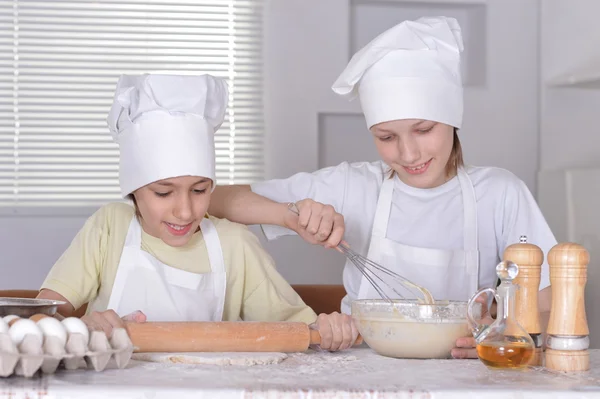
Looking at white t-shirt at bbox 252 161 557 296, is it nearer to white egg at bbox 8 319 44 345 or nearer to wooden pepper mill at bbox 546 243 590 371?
wooden pepper mill at bbox 546 243 590 371

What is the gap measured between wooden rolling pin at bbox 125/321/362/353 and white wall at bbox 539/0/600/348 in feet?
4.99

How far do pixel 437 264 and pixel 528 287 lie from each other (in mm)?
626

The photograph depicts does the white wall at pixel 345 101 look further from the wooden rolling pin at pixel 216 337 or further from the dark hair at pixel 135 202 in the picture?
the wooden rolling pin at pixel 216 337

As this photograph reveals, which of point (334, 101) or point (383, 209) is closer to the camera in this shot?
point (383, 209)

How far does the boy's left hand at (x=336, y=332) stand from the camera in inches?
54.0

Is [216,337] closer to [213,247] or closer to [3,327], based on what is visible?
[3,327]

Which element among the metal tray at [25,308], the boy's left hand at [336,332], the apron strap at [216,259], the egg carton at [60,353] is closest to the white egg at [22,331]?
the egg carton at [60,353]

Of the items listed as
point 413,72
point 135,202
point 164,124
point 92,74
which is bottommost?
point 135,202

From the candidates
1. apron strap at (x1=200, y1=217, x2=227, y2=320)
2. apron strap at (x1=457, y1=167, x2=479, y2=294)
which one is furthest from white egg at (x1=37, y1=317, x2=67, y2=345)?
apron strap at (x1=457, y1=167, x2=479, y2=294)

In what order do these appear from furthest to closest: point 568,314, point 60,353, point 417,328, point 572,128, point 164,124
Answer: point 572,128
point 164,124
point 417,328
point 568,314
point 60,353

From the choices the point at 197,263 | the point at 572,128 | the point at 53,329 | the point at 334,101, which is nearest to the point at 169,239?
the point at 197,263

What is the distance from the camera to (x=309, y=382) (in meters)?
1.07

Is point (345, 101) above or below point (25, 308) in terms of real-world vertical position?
above

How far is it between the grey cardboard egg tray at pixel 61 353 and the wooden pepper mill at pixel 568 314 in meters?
0.57
